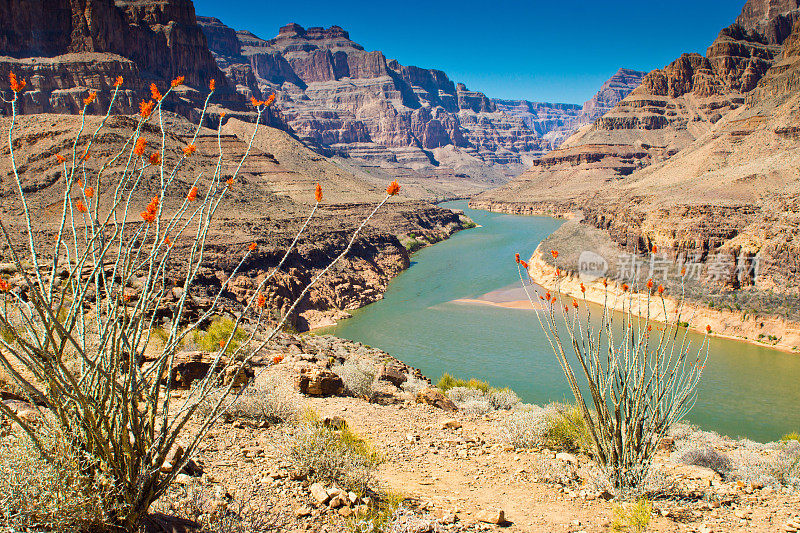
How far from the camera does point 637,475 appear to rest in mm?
6508

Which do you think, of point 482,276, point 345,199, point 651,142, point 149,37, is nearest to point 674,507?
point 482,276

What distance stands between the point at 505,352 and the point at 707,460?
16268 mm

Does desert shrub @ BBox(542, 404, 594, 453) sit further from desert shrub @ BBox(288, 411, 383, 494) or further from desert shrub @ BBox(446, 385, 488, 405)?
desert shrub @ BBox(446, 385, 488, 405)

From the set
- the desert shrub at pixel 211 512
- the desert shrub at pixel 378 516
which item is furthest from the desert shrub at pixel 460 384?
the desert shrub at pixel 211 512

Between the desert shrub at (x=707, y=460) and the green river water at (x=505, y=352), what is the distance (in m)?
9.27

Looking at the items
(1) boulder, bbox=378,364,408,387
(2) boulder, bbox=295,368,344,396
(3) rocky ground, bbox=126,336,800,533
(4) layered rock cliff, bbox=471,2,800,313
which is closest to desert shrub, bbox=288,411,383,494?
(3) rocky ground, bbox=126,336,800,533

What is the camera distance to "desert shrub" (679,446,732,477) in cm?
791

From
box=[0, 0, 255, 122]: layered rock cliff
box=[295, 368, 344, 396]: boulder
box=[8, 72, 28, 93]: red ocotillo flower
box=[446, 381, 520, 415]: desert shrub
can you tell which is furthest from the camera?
box=[0, 0, 255, 122]: layered rock cliff

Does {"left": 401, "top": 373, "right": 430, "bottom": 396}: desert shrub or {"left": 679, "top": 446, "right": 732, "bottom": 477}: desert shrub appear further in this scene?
{"left": 401, "top": 373, "right": 430, "bottom": 396}: desert shrub

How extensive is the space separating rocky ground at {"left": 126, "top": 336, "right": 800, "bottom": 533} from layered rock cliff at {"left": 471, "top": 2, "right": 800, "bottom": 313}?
970 inches

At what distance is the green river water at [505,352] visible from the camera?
17781mm

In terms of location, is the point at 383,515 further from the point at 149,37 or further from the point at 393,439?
the point at 149,37

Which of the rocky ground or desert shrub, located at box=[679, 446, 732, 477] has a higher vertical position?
the rocky ground

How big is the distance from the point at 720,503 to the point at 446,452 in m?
3.45
